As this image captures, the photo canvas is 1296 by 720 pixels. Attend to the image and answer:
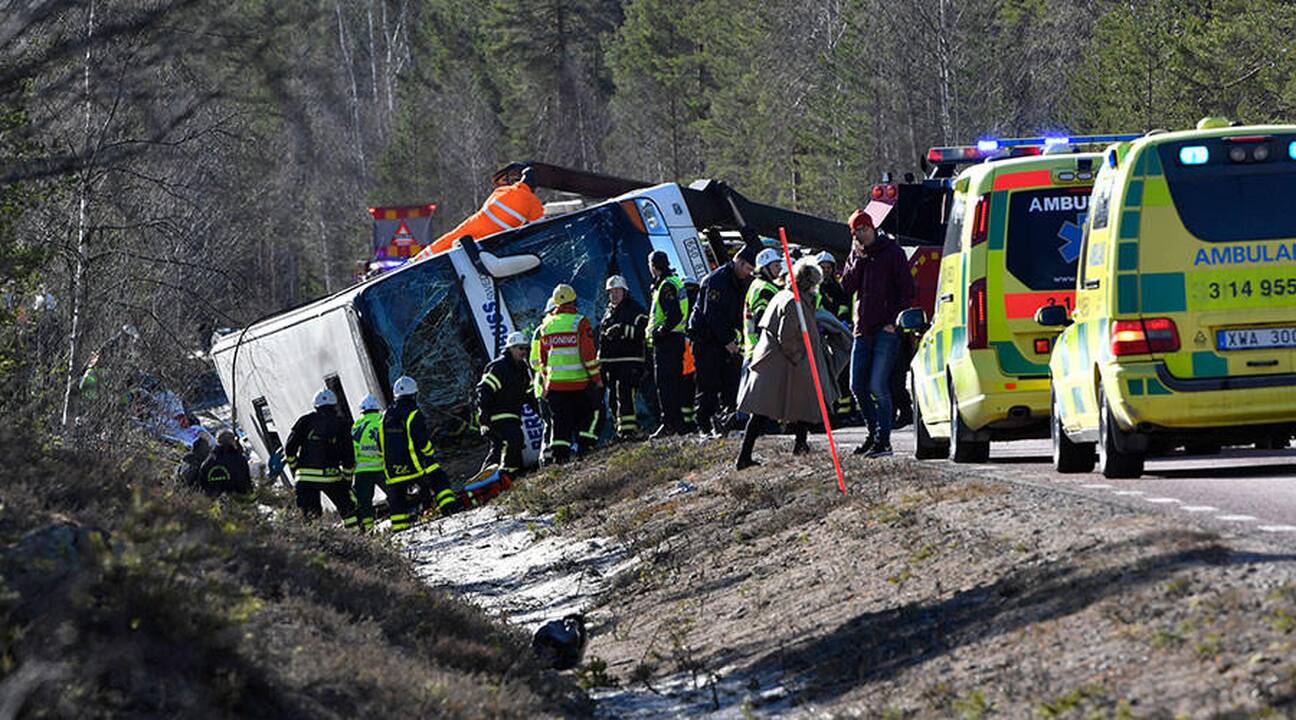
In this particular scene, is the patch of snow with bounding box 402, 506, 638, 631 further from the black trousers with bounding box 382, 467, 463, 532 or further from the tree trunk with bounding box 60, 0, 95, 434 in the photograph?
the tree trunk with bounding box 60, 0, 95, 434

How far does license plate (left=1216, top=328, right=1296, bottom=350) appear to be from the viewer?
1209 cm

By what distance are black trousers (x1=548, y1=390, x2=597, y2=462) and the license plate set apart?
1100cm

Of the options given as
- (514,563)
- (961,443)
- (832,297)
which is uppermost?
(832,297)

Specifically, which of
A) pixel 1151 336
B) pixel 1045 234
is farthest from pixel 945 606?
pixel 1045 234

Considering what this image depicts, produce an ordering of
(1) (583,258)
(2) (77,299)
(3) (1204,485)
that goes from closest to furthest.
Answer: (3) (1204,485) < (2) (77,299) < (1) (583,258)

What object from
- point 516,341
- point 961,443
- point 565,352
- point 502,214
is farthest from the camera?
point 502,214

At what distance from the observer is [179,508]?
11.9 meters

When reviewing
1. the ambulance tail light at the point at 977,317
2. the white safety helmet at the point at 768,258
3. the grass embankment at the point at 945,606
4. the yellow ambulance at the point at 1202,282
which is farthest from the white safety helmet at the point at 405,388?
the yellow ambulance at the point at 1202,282

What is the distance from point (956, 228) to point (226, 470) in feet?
34.3

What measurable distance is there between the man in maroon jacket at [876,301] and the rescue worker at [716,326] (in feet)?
13.4

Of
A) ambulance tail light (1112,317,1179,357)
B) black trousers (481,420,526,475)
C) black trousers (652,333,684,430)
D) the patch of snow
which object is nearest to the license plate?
ambulance tail light (1112,317,1179,357)

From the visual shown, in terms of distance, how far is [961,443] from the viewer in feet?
51.5

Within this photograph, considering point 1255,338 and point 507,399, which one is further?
point 507,399

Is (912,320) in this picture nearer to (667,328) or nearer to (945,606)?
(945,606)
